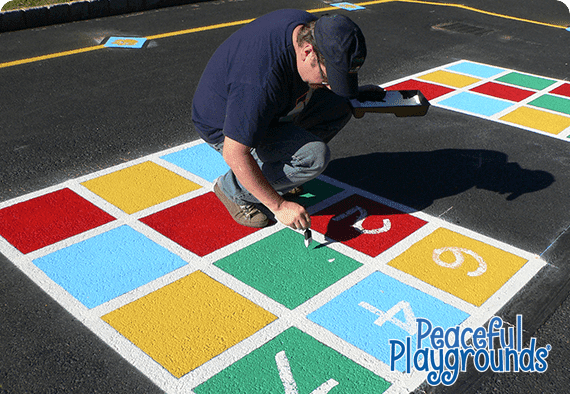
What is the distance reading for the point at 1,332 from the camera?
Answer: 2709mm

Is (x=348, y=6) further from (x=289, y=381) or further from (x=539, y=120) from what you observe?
(x=289, y=381)

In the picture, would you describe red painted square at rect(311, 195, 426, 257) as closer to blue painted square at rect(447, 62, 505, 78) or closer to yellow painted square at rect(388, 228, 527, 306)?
yellow painted square at rect(388, 228, 527, 306)

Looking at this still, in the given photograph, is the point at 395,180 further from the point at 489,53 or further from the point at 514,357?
the point at 489,53

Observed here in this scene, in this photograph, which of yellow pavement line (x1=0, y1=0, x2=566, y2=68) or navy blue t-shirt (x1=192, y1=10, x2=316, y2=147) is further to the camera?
yellow pavement line (x1=0, y1=0, x2=566, y2=68)

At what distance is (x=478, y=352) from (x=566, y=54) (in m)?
7.27

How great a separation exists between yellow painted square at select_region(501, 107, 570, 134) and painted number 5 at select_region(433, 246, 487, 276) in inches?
104

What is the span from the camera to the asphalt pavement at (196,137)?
2.62 m

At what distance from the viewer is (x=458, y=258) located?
341 cm

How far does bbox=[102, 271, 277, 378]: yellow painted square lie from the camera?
8.55 ft

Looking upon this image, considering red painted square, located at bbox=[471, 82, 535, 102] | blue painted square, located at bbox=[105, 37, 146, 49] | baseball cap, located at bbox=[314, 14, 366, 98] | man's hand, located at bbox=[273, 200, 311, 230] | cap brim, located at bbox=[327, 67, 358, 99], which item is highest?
baseball cap, located at bbox=[314, 14, 366, 98]

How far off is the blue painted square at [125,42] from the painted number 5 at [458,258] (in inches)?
230

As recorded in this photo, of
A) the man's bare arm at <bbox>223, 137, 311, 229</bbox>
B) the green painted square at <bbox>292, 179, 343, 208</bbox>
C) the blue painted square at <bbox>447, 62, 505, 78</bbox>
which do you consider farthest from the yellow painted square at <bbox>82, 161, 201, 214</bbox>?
the blue painted square at <bbox>447, 62, 505, 78</bbox>

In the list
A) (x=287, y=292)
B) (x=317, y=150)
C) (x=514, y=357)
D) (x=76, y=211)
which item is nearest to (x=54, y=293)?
(x=76, y=211)

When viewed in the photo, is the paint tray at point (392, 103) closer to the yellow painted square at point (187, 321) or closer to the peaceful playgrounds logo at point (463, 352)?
the peaceful playgrounds logo at point (463, 352)
